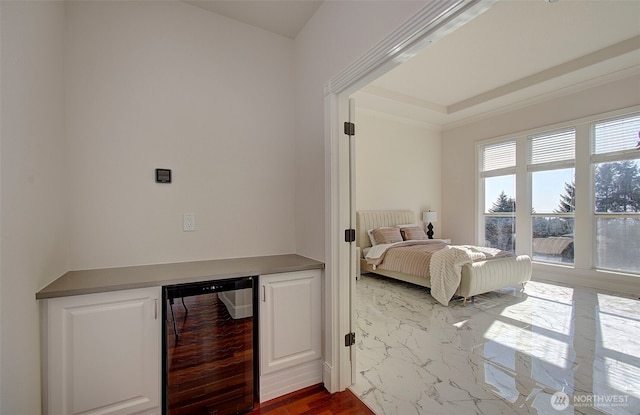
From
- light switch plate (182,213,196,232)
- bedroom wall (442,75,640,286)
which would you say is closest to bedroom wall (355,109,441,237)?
bedroom wall (442,75,640,286)

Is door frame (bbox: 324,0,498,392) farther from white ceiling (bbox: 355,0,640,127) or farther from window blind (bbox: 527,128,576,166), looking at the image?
window blind (bbox: 527,128,576,166)

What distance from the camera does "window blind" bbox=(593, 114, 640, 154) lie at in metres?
3.98

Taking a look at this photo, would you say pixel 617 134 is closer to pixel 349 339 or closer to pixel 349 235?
pixel 349 235

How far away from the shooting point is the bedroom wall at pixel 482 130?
4.16m

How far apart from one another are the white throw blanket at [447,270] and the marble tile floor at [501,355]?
8.1 inches

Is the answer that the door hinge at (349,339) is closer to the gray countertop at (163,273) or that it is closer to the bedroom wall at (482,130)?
the gray countertop at (163,273)

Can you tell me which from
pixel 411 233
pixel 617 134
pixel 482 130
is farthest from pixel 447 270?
pixel 482 130

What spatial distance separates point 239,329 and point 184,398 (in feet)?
1.53

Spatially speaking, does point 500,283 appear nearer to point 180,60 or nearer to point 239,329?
point 239,329

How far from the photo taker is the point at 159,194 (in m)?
1.97

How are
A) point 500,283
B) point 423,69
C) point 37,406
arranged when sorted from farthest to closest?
point 423,69 < point 500,283 < point 37,406

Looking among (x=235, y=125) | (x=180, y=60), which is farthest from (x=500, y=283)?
(x=180, y=60)

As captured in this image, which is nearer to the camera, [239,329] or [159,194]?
[239,329]

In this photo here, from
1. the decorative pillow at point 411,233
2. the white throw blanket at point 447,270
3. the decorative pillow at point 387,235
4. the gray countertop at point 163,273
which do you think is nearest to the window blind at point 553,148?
the decorative pillow at point 411,233
